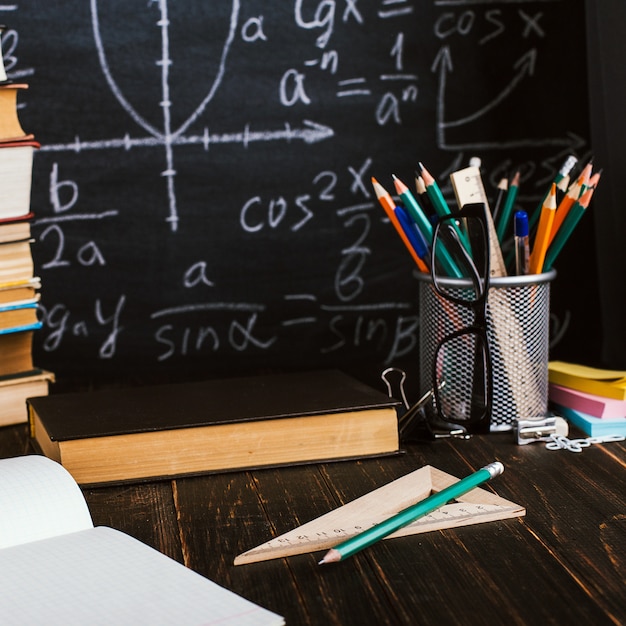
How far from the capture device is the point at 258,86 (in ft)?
4.51

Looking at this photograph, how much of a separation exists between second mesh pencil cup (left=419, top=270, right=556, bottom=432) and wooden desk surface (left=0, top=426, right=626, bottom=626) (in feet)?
0.16

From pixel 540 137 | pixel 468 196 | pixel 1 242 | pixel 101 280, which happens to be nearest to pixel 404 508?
pixel 468 196

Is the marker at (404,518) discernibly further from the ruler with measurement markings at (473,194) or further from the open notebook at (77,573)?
the ruler with measurement markings at (473,194)

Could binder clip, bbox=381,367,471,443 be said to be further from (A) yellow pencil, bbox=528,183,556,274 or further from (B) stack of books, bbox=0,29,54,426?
(B) stack of books, bbox=0,29,54,426

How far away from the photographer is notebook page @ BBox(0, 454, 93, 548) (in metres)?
0.67

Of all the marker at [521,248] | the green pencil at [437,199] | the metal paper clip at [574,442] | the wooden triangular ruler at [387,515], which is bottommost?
the metal paper clip at [574,442]

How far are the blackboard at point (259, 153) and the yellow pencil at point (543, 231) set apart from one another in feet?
1.20

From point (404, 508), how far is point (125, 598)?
26 centimetres

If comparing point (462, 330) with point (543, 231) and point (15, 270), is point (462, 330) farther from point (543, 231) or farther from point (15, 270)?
point (15, 270)

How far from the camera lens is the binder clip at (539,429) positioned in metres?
0.95

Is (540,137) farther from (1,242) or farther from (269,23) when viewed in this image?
(1,242)

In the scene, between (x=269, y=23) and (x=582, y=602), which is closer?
(x=582, y=602)

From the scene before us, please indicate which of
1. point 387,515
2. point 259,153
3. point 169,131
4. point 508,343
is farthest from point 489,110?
point 387,515

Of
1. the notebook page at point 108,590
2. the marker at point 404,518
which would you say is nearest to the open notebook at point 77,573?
the notebook page at point 108,590
